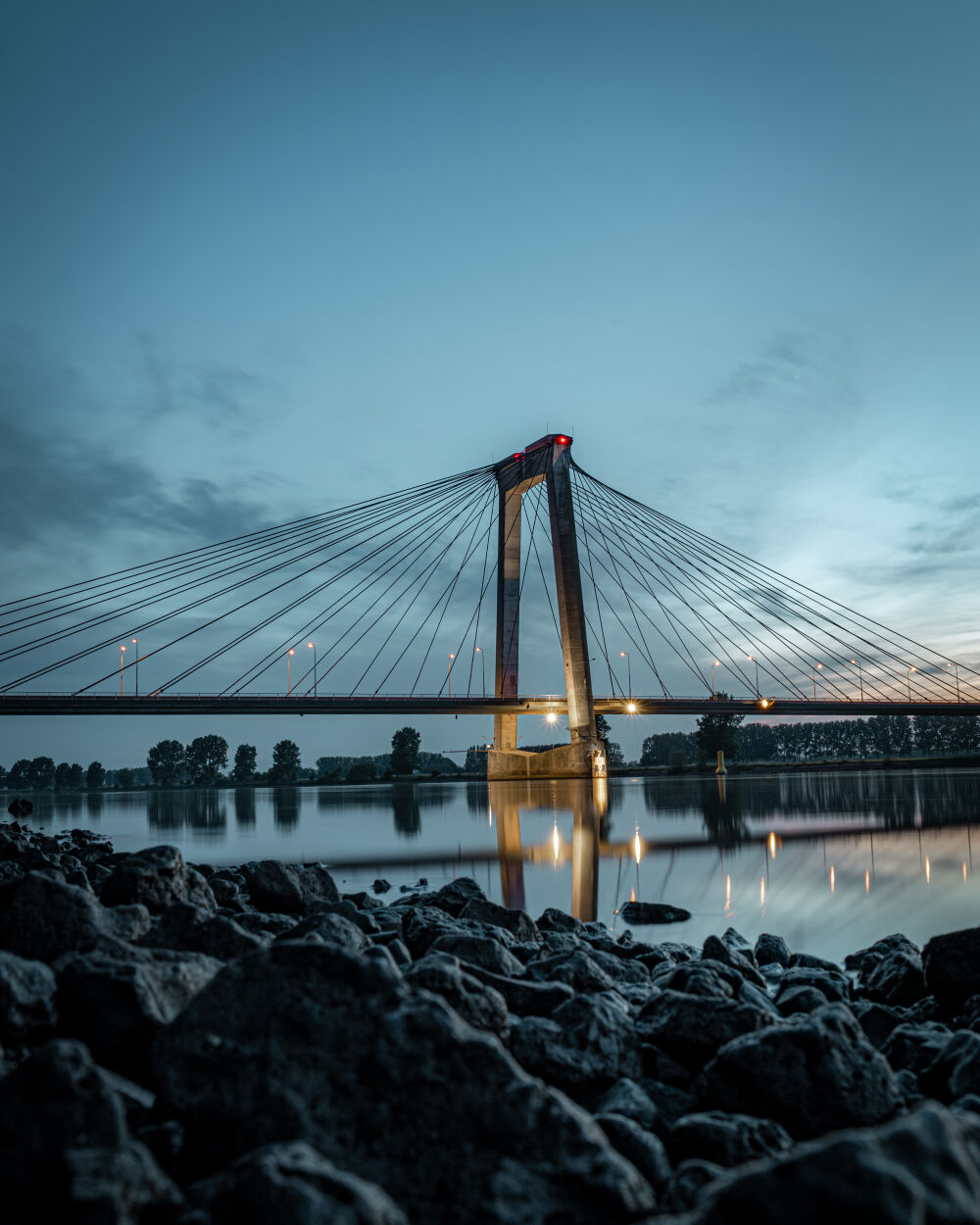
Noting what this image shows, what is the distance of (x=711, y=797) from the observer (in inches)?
1328

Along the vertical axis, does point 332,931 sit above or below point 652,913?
above

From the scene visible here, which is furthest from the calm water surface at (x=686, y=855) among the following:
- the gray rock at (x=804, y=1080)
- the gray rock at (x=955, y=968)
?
the gray rock at (x=804, y=1080)

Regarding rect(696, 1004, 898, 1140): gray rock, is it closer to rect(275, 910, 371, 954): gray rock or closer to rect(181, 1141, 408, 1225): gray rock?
rect(181, 1141, 408, 1225): gray rock

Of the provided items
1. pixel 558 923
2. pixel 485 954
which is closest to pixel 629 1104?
pixel 485 954

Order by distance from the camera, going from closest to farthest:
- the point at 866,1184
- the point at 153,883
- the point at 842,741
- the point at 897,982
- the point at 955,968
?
the point at 866,1184
the point at 955,968
the point at 897,982
the point at 153,883
the point at 842,741

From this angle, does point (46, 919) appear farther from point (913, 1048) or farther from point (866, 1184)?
point (913, 1048)

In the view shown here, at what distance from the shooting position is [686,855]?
574 inches

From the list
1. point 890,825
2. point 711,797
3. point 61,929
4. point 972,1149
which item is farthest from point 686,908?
point 711,797

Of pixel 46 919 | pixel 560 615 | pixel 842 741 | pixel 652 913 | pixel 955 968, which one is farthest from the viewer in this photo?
pixel 842 741

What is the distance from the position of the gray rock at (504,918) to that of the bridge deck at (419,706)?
34439 millimetres

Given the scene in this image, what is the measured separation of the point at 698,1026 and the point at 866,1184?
2.36 metres

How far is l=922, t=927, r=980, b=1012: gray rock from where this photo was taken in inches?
199

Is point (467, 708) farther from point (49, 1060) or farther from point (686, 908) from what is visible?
point (49, 1060)

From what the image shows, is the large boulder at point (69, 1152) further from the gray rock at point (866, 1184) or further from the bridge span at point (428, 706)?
the bridge span at point (428, 706)
